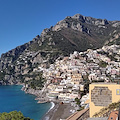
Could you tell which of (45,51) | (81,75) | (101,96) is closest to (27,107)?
(81,75)

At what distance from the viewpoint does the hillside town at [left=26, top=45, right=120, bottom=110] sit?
155ft

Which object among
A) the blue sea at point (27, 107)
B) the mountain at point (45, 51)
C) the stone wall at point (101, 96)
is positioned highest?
the mountain at point (45, 51)

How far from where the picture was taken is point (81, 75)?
57688 mm

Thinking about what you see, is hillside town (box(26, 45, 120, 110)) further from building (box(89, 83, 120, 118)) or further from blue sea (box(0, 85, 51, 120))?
building (box(89, 83, 120, 118))

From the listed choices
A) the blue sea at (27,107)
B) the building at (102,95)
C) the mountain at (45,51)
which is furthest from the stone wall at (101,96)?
the mountain at (45,51)

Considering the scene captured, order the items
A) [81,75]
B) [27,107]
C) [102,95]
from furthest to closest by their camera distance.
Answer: [81,75] → [27,107] → [102,95]

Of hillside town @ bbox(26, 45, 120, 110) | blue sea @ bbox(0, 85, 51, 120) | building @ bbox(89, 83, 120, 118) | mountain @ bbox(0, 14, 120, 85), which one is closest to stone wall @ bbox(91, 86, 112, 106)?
building @ bbox(89, 83, 120, 118)

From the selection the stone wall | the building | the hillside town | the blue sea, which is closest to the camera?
the building

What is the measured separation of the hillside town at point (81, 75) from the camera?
155ft

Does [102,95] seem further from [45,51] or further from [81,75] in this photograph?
[45,51]

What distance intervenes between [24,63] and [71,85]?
7707 centimetres

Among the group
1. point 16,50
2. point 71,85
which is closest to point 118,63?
point 71,85

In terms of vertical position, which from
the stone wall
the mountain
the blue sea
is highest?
the mountain

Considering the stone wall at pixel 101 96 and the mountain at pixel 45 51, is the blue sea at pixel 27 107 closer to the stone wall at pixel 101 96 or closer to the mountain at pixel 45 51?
the stone wall at pixel 101 96
